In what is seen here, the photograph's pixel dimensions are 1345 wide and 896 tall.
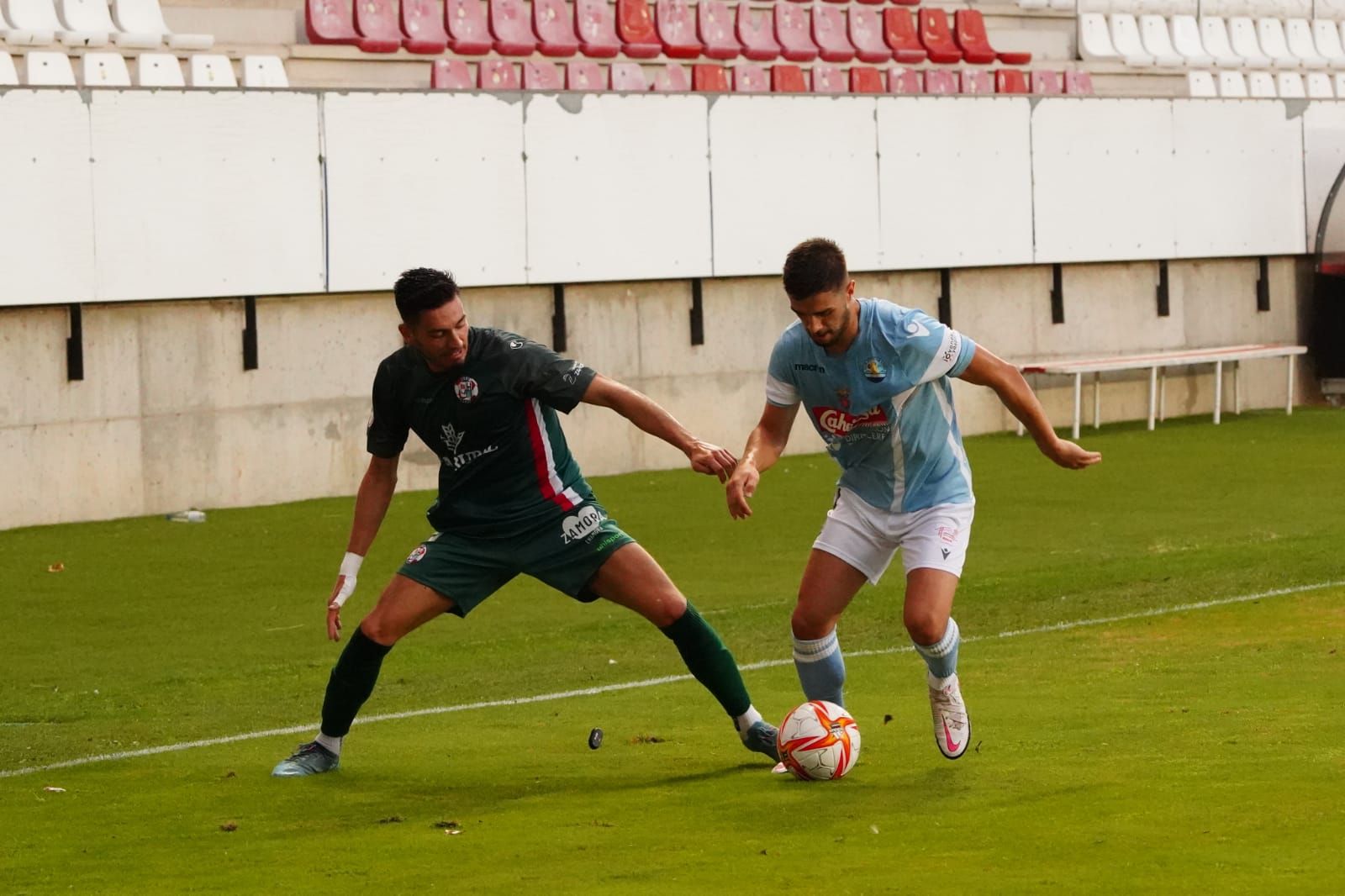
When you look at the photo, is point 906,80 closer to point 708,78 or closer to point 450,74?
point 708,78

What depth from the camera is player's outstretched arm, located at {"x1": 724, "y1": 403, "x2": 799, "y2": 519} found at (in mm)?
6895

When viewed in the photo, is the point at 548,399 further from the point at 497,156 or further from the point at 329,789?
the point at 497,156

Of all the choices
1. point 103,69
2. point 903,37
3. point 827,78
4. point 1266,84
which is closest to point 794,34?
point 827,78

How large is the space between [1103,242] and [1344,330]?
4.06 m

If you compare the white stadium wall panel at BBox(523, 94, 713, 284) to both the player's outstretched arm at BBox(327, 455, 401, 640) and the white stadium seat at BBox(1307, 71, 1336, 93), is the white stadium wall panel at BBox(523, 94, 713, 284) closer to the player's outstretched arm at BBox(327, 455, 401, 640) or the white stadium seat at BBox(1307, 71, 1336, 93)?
the player's outstretched arm at BBox(327, 455, 401, 640)

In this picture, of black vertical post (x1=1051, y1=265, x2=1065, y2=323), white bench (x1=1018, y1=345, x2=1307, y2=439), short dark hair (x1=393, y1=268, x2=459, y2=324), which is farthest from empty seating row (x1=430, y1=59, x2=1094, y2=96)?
short dark hair (x1=393, y1=268, x2=459, y2=324)

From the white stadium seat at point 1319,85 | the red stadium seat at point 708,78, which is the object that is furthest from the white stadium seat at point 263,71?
the white stadium seat at point 1319,85

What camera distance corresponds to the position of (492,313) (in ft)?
63.4

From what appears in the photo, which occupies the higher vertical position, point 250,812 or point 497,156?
point 497,156

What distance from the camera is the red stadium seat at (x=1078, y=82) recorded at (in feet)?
88.5

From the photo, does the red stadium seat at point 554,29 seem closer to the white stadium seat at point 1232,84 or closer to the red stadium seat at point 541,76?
the red stadium seat at point 541,76

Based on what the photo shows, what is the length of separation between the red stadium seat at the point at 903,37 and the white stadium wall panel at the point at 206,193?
10150 millimetres

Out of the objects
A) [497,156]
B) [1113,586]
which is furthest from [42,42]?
[1113,586]

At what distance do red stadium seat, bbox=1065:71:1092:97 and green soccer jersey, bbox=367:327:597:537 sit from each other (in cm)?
2056
